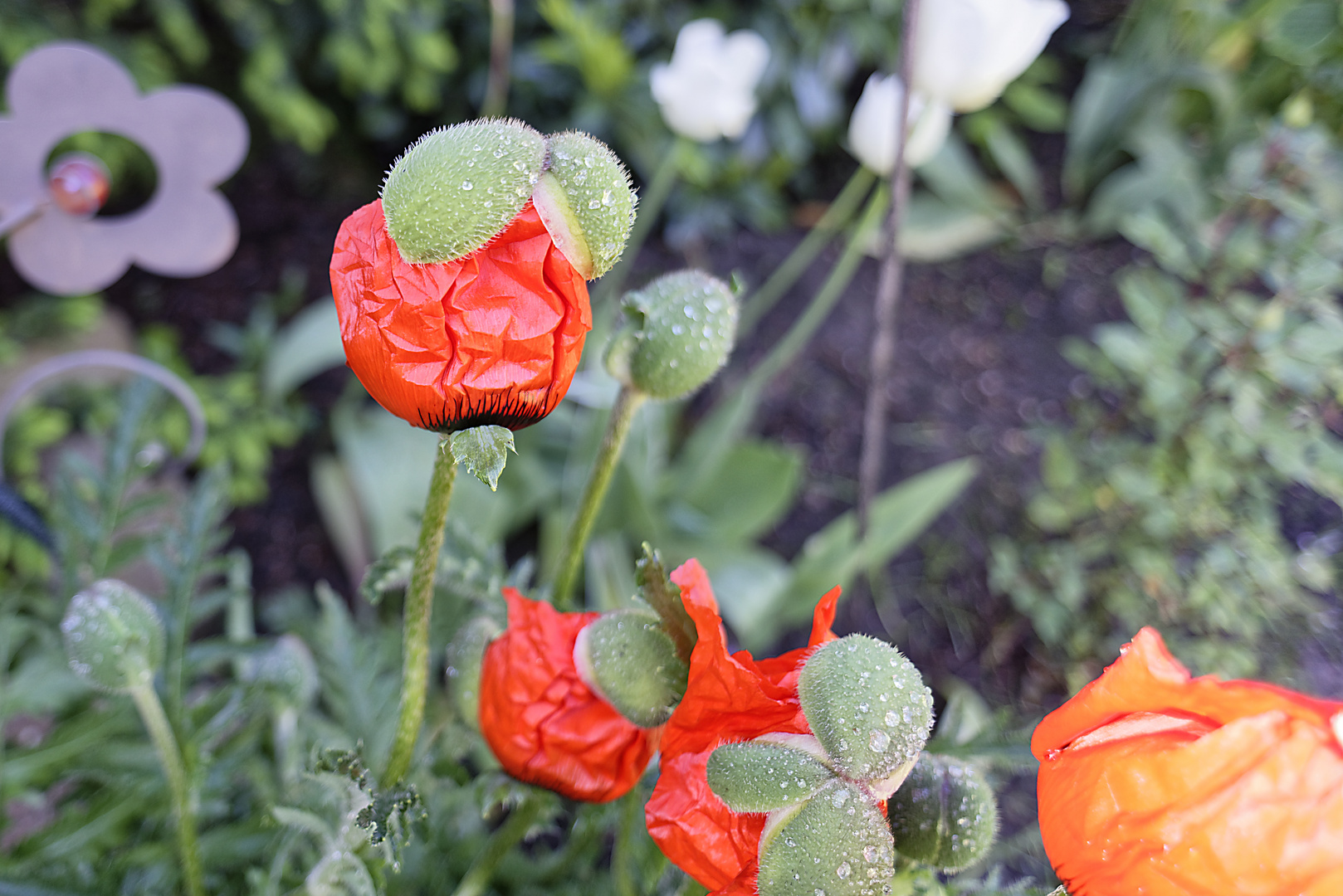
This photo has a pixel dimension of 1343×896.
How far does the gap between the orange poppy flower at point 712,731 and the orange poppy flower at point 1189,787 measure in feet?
0.27

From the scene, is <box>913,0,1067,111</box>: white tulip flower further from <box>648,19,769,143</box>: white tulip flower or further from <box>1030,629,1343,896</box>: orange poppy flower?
<box>1030,629,1343,896</box>: orange poppy flower

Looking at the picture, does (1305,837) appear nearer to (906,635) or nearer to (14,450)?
(906,635)

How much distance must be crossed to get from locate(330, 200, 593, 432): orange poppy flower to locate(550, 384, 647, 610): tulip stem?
114 mm

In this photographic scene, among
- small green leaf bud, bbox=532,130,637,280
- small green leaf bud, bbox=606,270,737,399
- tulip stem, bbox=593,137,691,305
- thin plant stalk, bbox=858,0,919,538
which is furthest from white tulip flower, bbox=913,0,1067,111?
small green leaf bud, bbox=532,130,637,280

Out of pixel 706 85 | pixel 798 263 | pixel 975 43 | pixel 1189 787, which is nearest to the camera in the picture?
pixel 1189 787

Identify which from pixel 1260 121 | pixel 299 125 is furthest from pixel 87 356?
pixel 1260 121

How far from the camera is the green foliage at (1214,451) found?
841mm

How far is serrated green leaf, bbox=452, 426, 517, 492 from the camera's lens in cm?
23

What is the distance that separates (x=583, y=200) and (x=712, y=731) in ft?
0.59

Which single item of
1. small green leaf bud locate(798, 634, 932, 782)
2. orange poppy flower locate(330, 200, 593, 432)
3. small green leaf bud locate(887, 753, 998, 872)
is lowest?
small green leaf bud locate(887, 753, 998, 872)

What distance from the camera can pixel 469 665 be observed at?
40 centimetres

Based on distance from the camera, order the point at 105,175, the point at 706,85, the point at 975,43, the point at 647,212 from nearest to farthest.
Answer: the point at 105,175
the point at 975,43
the point at 706,85
the point at 647,212

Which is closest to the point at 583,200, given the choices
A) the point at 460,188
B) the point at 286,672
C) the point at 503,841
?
the point at 460,188

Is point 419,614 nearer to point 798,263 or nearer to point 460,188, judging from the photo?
point 460,188
